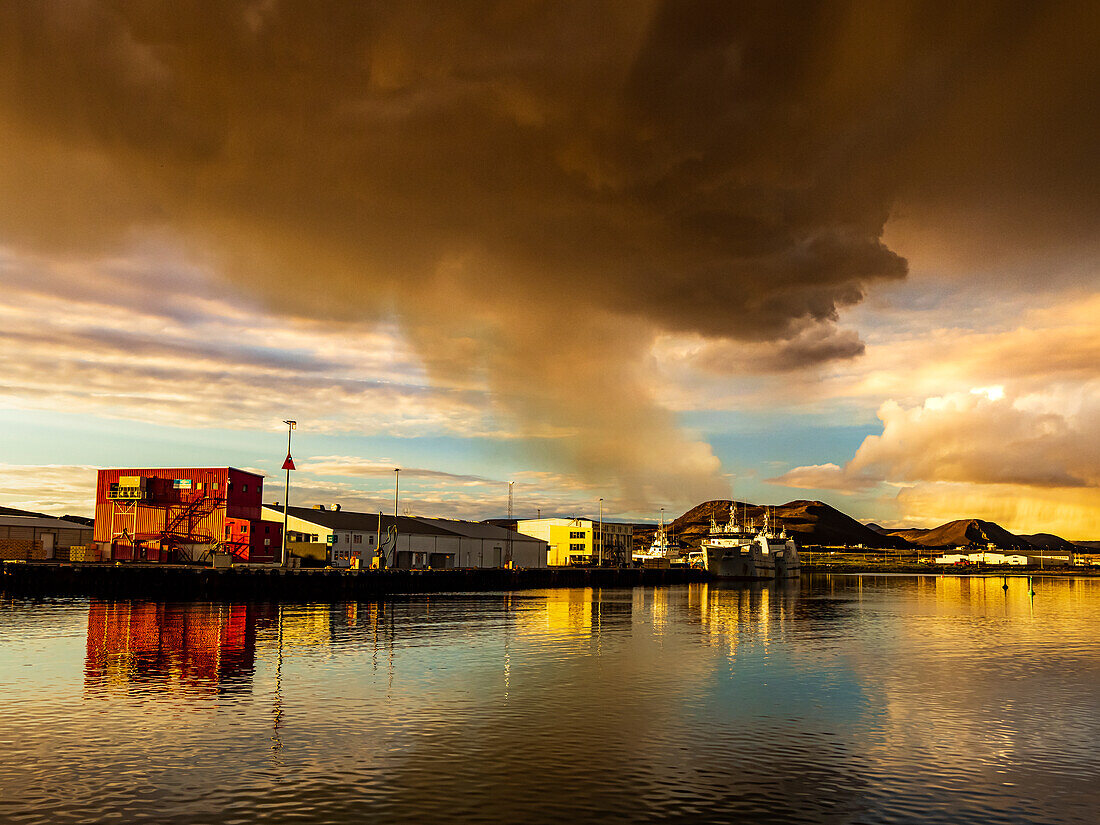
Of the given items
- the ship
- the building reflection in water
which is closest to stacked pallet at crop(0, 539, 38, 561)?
the building reflection in water

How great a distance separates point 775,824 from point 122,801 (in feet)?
45.7

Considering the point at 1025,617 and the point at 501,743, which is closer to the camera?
the point at 501,743

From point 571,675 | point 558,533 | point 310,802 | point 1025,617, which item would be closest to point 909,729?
point 571,675

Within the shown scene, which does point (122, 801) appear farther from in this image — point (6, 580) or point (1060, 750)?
point (6, 580)

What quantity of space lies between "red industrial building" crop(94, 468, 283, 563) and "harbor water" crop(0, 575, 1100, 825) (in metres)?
56.0

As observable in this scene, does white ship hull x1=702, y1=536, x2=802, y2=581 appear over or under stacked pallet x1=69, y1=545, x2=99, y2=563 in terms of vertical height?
under

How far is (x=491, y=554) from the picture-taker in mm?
163750

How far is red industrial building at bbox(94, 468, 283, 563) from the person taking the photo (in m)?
106

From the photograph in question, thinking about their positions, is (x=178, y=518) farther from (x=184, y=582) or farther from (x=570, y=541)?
(x=570, y=541)

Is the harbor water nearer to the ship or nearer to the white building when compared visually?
the white building

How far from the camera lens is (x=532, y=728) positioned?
86.0 ft

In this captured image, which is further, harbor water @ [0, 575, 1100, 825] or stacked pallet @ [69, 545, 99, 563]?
stacked pallet @ [69, 545, 99, 563]

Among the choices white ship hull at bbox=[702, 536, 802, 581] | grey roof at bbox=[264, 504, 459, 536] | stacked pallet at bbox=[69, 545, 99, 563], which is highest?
grey roof at bbox=[264, 504, 459, 536]

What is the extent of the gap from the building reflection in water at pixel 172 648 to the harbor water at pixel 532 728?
10.5 inches
